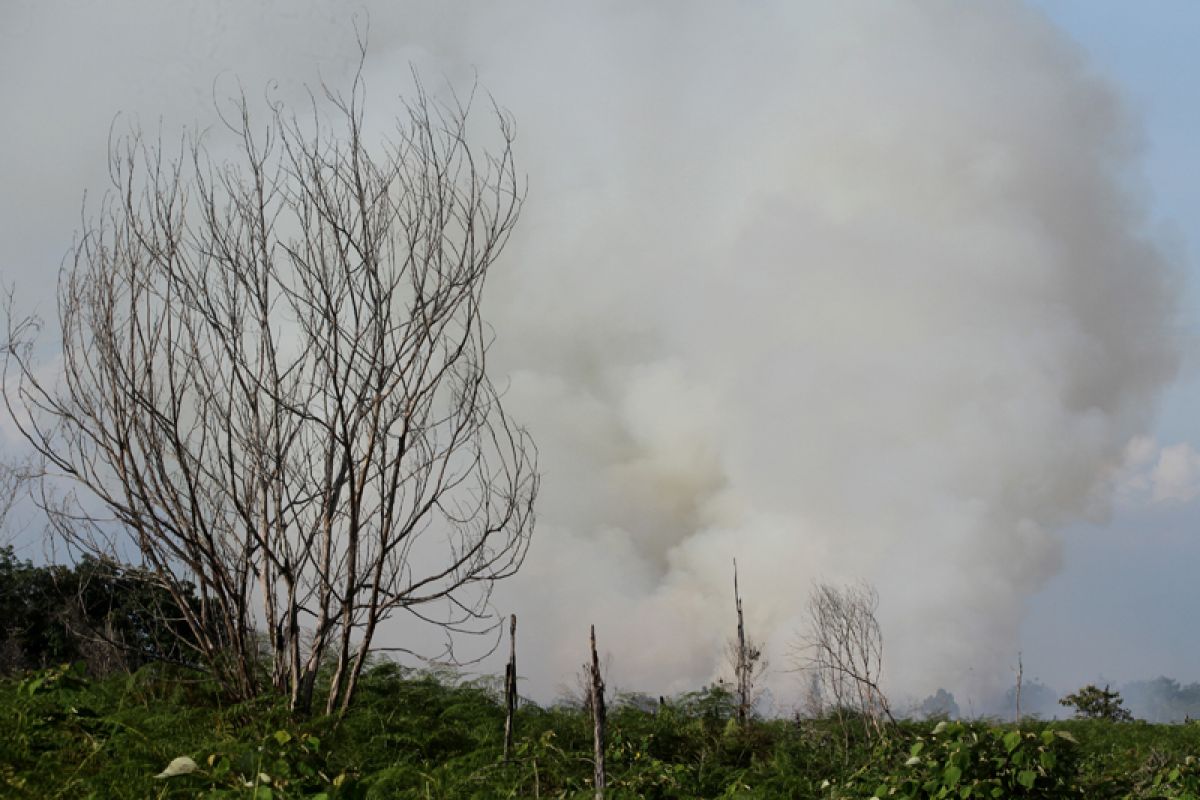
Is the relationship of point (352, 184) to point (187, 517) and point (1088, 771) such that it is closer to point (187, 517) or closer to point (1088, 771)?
point (187, 517)

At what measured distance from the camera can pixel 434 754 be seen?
23.3ft

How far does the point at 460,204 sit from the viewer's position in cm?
773

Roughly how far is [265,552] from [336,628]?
79 centimetres

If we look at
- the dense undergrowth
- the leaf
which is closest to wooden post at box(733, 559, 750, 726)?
the dense undergrowth

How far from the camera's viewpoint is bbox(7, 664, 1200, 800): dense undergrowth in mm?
3998

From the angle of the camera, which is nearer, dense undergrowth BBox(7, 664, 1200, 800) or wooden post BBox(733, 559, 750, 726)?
dense undergrowth BBox(7, 664, 1200, 800)

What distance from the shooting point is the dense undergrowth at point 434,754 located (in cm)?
400

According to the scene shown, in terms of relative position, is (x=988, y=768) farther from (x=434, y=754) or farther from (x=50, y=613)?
(x=50, y=613)

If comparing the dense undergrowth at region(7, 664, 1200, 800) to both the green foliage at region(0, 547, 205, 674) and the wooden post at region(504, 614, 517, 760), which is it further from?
the green foliage at region(0, 547, 205, 674)

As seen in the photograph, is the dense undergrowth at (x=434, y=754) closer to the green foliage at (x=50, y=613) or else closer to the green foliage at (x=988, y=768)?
the green foliage at (x=988, y=768)

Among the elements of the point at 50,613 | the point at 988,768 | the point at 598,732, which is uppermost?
the point at 50,613

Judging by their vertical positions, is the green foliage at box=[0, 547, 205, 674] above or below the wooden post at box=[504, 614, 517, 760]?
above

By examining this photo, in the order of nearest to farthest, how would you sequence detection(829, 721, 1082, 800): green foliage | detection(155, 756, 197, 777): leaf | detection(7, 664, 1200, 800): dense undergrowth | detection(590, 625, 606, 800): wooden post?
detection(155, 756, 197, 777): leaf
detection(7, 664, 1200, 800): dense undergrowth
detection(590, 625, 606, 800): wooden post
detection(829, 721, 1082, 800): green foliage

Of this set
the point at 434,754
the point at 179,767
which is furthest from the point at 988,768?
the point at 179,767
